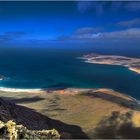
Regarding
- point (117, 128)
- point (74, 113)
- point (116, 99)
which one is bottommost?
point (117, 128)

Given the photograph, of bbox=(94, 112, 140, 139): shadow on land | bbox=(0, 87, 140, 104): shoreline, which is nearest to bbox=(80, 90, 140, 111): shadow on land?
bbox=(0, 87, 140, 104): shoreline

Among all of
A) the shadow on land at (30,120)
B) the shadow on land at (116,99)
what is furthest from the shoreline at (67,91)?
the shadow on land at (30,120)

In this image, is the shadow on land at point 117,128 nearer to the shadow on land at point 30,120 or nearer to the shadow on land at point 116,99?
the shadow on land at point 30,120

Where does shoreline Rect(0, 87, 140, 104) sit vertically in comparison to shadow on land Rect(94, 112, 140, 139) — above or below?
above

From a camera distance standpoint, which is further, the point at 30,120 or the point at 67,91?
the point at 67,91

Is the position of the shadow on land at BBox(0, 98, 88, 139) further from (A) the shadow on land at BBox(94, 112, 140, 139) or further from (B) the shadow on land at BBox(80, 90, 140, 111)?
(B) the shadow on land at BBox(80, 90, 140, 111)

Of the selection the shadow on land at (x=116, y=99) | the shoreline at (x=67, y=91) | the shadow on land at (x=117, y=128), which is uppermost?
the shoreline at (x=67, y=91)

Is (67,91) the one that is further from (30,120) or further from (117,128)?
(30,120)

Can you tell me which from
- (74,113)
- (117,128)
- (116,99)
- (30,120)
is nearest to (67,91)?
(116,99)

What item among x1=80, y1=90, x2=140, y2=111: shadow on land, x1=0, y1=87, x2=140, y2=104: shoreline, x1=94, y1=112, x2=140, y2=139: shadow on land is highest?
x1=0, y1=87, x2=140, y2=104: shoreline

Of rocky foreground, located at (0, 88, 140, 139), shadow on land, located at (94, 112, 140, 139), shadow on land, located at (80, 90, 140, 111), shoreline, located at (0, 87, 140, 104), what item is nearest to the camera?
rocky foreground, located at (0, 88, 140, 139)

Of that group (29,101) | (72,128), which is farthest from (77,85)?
(72,128)
